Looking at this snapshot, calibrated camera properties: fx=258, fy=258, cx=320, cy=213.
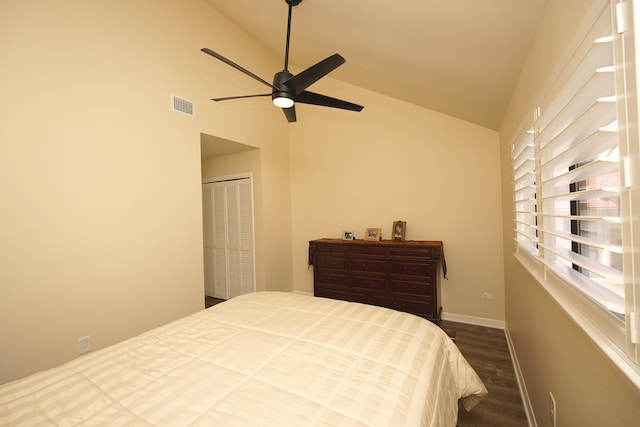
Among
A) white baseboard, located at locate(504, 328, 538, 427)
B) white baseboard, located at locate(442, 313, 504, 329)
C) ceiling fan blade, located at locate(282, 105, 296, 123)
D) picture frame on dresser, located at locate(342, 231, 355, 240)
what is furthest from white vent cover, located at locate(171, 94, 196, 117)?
white baseboard, located at locate(442, 313, 504, 329)

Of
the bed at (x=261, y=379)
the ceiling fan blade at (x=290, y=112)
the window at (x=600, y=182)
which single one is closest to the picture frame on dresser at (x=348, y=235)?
the ceiling fan blade at (x=290, y=112)

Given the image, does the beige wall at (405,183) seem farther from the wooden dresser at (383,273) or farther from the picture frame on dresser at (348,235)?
the wooden dresser at (383,273)

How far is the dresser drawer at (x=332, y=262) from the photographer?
11.4 feet

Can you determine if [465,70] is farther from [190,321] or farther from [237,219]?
[237,219]

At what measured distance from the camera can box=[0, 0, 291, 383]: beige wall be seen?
1.70 meters

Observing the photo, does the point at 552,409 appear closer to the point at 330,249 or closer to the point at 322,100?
the point at 322,100

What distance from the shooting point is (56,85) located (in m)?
1.87

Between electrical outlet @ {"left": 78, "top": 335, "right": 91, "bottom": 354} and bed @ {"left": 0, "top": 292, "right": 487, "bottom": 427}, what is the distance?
101cm

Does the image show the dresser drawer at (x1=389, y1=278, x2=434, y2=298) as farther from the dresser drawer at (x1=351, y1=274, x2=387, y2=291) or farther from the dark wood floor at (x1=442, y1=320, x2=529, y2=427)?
the dark wood floor at (x1=442, y1=320, x2=529, y2=427)

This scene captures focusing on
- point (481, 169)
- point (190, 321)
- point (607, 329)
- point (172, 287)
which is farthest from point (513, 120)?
point (172, 287)

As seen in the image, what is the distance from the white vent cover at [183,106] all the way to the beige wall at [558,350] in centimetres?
291

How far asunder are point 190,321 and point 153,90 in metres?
2.17

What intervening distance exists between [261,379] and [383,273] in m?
2.38

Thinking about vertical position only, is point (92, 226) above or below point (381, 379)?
above
